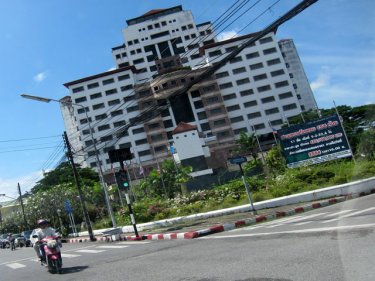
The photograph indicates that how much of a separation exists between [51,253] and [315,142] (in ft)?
54.6

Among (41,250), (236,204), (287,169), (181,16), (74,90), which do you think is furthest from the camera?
(181,16)

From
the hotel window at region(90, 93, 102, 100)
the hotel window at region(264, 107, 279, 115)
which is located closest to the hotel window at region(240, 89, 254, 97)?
the hotel window at region(264, 107, 279, 115)

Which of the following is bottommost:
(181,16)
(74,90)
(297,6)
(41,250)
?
(41,250)

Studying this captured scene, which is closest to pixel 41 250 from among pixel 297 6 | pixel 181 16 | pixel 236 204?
pixel 297 6

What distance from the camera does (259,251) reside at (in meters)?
8.04

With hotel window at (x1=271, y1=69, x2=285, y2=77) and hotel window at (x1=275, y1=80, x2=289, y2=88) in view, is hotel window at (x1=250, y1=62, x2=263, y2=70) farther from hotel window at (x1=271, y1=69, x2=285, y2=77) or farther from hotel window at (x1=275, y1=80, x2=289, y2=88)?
hotel window at (x1=275, y1=80, x2=289, y2=88)

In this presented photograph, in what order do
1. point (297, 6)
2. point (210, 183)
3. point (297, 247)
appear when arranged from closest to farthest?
point (297, 247)
point (297, 6)
point (210, 183)

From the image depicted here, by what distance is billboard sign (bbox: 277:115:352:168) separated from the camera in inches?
894

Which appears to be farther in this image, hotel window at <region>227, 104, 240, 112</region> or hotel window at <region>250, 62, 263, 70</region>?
hotel window at <region>250, 62, 263, 70</region>

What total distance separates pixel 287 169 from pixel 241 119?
59.1m

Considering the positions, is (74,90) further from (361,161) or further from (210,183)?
(361,161)

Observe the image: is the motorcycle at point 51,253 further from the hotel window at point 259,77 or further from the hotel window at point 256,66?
the hotel window at point 256,66

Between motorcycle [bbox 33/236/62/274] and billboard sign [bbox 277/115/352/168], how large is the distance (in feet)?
51.3

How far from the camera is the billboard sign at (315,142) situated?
2270 cm
